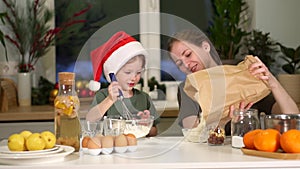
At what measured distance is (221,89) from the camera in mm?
1933

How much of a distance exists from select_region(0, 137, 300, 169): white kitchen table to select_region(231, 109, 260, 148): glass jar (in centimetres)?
4

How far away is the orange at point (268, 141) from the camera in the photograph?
5.56ft

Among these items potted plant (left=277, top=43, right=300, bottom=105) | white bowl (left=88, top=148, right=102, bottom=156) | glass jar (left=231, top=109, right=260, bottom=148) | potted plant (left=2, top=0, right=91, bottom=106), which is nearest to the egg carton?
white bowl (left=88, top=148, right=102, bottom=156)

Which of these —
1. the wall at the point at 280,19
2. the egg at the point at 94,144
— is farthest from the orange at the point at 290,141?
the wall at the point at 280,19

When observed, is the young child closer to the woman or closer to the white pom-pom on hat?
the white pom-pom on hat

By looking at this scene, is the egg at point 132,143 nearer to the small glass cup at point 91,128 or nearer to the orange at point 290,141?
the small glass cup at point 91,128

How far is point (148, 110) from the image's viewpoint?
1.90 metres

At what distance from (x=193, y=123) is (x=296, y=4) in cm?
235

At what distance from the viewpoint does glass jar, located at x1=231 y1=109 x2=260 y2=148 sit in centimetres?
188

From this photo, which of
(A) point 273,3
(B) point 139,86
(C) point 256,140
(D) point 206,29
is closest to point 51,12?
(D) point 206,29

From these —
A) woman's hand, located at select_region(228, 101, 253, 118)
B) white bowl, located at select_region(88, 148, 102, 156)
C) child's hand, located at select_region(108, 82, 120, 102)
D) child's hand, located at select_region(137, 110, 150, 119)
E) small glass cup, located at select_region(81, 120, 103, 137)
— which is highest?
child's hand, located at select_region(108, 82, 120, 102)

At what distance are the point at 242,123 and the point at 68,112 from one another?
57 centimetres

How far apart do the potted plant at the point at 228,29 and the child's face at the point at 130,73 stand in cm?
216

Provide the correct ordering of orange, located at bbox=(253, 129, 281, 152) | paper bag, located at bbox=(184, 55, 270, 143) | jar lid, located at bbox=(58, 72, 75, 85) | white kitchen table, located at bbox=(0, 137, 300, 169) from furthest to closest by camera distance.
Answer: paper bag, located at bbox=(184, 55, 270, 143), jar lid, located at bbox=(58, 72, 75, 85), orange, located at bbox=(253, 129, 281, 152), white kitchen table, located at bbox=(0, 137, 300, 169)
